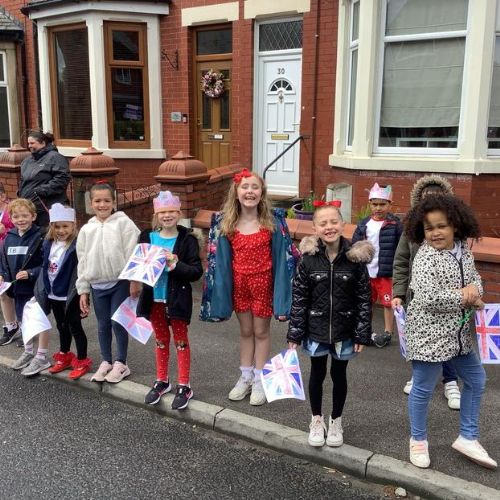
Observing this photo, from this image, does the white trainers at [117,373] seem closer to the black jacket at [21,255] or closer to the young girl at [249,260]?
the young girl at [249,260]

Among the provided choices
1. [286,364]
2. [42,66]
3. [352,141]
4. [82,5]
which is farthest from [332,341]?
[42,66]

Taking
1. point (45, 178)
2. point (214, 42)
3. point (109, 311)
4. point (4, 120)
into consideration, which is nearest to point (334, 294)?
point (109, 311)

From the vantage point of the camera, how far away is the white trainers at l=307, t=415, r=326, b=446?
346 cm

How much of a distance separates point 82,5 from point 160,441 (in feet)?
30.2

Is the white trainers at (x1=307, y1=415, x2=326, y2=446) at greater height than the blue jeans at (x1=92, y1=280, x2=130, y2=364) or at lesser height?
lesser

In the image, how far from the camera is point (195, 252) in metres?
4.00

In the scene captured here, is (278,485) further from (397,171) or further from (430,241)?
(397,171)

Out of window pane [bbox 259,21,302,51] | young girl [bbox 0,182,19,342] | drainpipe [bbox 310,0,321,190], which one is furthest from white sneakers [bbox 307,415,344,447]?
window pane [bbox 259,21,302,51]

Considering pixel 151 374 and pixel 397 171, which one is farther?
pixel 397 171

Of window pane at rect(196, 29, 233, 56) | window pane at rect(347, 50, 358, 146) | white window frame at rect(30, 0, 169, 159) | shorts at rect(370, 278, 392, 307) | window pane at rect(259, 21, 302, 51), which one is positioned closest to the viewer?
shorts at rect(370, 278, 392, 307)

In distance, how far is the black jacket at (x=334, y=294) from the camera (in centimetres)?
331

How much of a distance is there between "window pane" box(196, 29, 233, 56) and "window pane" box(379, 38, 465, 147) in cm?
361

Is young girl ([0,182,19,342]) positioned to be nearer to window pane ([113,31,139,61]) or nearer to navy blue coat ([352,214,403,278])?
navy blue coat ([352,214,403,278])

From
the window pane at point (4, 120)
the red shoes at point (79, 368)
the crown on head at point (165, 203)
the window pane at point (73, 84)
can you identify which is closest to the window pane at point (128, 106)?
the window pane at point (73, 84)
